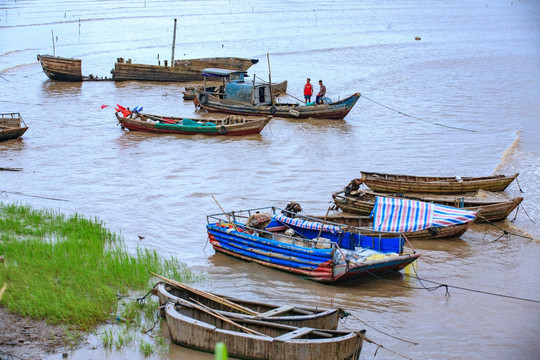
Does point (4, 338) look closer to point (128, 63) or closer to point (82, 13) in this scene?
point (128, 63)

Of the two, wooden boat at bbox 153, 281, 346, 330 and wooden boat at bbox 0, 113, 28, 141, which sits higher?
wooden boat at bbox 0, 113, 28, 141

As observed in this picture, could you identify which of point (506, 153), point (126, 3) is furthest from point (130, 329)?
point (126, 3)

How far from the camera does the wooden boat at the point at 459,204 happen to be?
1454 cm

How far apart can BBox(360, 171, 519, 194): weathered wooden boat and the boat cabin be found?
11.8 m

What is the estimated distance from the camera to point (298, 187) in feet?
59.7

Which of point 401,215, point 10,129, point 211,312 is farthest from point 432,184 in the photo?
point 10,129

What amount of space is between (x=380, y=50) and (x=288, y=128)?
26109mm

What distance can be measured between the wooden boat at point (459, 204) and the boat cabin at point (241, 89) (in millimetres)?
13147

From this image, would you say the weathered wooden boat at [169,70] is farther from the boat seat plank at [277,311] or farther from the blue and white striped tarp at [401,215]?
the boat seat plank at [277,311]

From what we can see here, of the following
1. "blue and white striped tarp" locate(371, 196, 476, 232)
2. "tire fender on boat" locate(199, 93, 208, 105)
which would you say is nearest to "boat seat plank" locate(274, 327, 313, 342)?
"blue and white striped tarp" locate(371, 196, 476, 232)

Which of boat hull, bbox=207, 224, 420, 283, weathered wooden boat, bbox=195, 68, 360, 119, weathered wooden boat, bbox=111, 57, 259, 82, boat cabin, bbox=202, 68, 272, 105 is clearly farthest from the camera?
weathered wooden boat, bbox=111, 57, 259, 82

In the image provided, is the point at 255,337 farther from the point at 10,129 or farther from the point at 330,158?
the point at 10,129

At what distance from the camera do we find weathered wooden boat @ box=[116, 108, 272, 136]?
80.0 feet

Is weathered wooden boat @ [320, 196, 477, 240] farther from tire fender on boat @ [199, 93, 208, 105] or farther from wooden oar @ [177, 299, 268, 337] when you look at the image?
tire fender on boat @ [199, 93, 208, 105]
